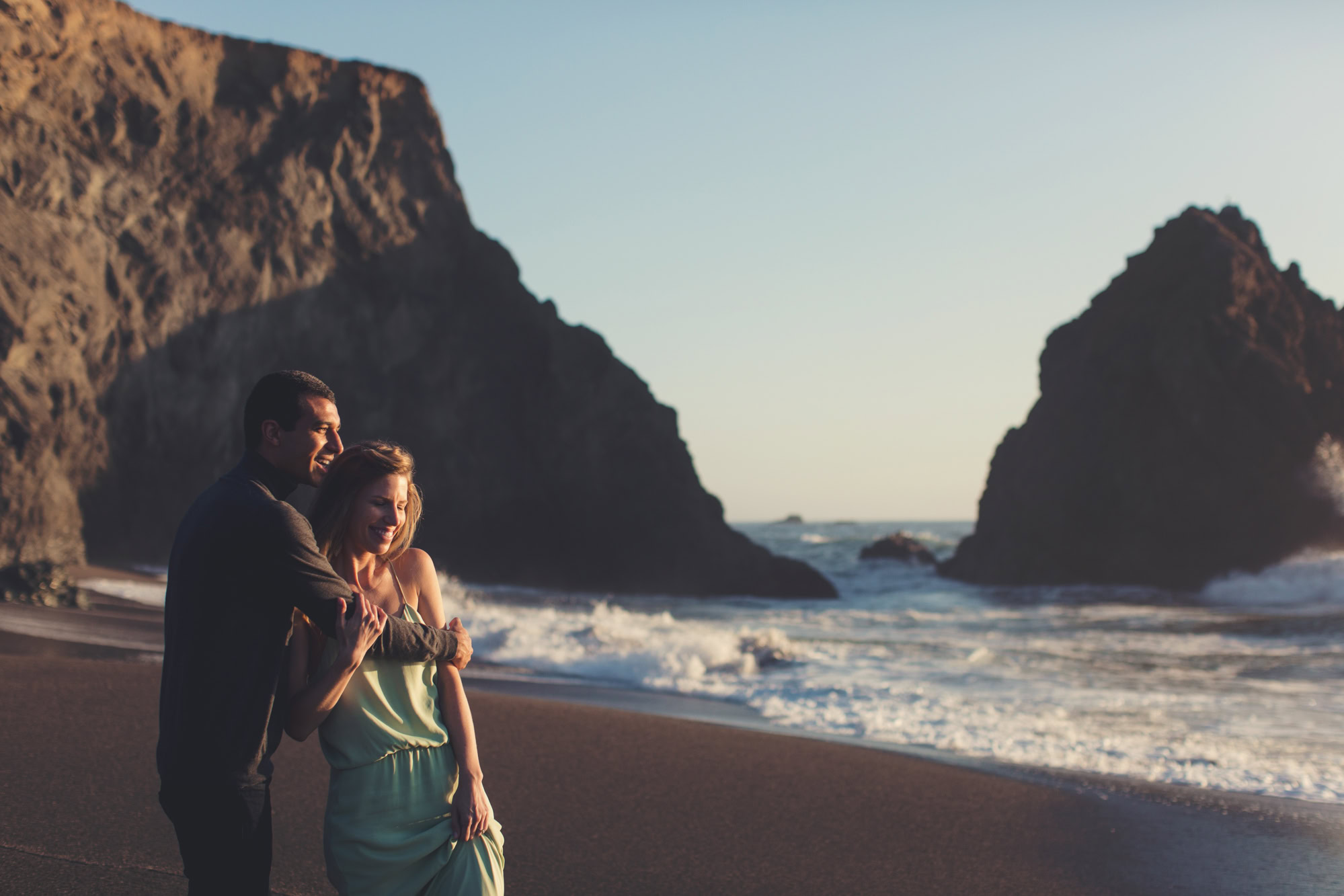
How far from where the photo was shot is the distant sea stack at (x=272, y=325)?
71.6ft

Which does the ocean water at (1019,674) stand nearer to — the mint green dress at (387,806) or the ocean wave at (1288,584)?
the ocean wave at (1288,584)

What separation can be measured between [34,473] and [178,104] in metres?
11.4

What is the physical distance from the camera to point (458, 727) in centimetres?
241

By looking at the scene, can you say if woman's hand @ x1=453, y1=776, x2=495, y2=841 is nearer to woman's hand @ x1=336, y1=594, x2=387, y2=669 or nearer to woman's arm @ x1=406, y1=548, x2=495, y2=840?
woman's arm @ x1=406, y1=548, x2=495, y2=840

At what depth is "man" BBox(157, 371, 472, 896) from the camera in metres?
2.15

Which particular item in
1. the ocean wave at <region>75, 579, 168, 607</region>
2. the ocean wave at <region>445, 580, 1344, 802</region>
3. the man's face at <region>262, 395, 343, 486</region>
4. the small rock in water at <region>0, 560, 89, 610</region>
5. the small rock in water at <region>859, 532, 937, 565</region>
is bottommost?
the ocean wave at <region>445, 580, 1344, 802</region>

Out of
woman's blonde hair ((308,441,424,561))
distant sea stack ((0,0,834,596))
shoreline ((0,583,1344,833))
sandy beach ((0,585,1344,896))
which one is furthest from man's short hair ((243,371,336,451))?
distant sea stack ((0,0,834,596))

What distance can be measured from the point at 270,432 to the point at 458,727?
85 centimetres

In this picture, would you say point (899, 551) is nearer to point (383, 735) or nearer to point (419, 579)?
point (419, 579)

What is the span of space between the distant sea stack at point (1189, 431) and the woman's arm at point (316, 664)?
1412 inches

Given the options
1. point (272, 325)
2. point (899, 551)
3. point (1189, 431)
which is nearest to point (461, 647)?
point (272, 325)

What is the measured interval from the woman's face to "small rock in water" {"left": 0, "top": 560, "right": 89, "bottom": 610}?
466 inches

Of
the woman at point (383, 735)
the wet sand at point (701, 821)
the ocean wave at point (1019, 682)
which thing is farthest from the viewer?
the ocean wave at point (1019, 682)

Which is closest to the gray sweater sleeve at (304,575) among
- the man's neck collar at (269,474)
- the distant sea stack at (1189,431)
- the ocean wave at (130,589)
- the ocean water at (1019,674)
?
the man's neck collar at (269,474)
